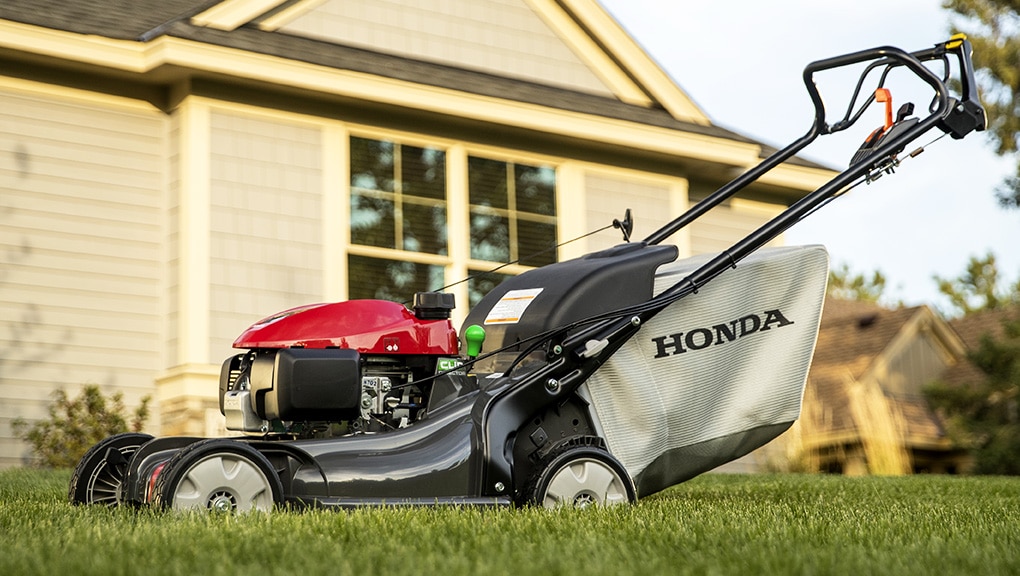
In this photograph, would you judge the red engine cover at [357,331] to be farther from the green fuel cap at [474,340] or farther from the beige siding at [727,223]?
the beige siding at [727,223]

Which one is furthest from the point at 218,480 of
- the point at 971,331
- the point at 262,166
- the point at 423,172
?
the point at 971,331

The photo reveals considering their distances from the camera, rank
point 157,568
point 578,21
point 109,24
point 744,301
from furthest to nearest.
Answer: point 578,21, point 109,24, point 744,301, point 157,568

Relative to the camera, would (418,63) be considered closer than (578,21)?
Yes

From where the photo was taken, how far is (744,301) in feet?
16.5

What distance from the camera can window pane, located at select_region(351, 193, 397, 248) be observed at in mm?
10391

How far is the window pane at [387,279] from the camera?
33.8 feet

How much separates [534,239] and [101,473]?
6.89 meters

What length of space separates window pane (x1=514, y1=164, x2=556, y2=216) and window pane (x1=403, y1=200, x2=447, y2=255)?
2.73ft

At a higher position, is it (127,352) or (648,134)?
(648,134)

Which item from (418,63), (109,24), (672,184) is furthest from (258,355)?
(672,184)

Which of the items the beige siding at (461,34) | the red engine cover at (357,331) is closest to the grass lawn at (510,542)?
the red engine cover at (357,331)

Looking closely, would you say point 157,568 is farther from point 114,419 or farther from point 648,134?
point 648,134

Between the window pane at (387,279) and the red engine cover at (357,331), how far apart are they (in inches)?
219

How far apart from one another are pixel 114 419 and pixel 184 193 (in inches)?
65.9
